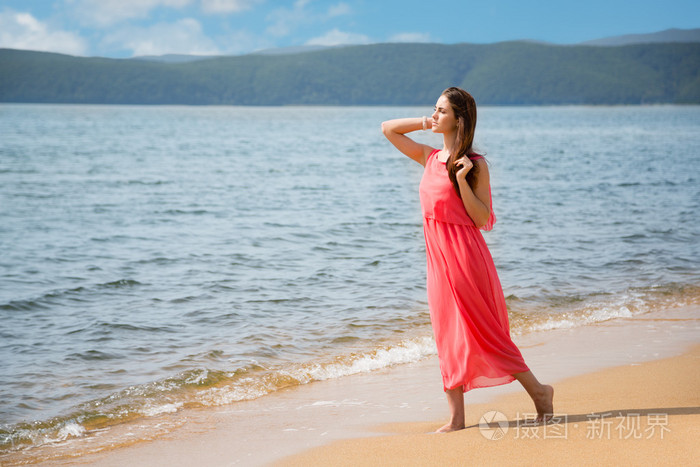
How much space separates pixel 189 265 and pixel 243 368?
18.1 ft

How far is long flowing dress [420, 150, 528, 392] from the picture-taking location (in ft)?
13.5

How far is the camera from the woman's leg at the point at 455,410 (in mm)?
4336

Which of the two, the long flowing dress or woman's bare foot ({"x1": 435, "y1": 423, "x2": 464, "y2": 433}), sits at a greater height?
the long flowing dress

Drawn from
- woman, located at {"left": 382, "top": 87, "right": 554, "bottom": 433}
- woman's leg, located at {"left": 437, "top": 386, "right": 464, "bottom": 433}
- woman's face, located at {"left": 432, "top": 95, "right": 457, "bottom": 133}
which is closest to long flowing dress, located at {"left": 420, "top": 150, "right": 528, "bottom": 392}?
woman, located at {"left": 382, "top": 87, "right": 554, "bottom": 433}

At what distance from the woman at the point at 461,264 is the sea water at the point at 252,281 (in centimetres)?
25

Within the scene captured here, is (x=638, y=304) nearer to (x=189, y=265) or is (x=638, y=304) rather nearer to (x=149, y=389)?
(x=149, y=389)

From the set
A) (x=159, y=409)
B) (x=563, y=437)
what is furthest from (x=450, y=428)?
(x=159, y=409)

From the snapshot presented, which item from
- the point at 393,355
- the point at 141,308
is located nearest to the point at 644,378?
the point at 393,355

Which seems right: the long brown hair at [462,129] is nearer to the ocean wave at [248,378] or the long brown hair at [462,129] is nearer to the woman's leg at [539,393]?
the woman's leg at [539,393]

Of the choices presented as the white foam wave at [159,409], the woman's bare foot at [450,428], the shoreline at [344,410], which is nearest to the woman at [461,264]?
the woman's bare foot at [450,428]

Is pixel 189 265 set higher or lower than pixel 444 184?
lower

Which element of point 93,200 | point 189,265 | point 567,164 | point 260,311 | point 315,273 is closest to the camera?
point 260,311

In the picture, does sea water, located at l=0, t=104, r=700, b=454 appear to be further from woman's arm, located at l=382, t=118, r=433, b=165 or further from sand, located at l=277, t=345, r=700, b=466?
sand, located at l=277, t=345, r=700, b=466

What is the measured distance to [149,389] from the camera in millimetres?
6102
